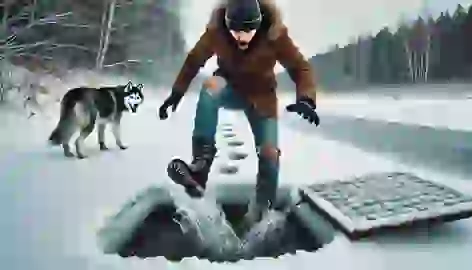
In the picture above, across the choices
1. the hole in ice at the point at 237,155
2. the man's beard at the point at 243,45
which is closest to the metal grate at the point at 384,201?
the hole in ice at the point at 237,155

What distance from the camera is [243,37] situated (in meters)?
0.90

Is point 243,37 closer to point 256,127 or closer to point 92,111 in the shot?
point 256,127

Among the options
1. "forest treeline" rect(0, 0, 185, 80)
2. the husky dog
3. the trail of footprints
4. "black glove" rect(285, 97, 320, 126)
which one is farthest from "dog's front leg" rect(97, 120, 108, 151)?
"black glove" rect(285, 97, 320, 126)

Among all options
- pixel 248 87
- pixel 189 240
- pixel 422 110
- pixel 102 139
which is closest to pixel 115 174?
pixel 102 139

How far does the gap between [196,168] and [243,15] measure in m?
0.27

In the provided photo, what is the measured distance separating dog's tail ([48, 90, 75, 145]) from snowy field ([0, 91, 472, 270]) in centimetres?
2

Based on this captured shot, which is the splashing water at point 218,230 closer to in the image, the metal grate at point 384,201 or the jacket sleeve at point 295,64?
the metal grate at point 384,201

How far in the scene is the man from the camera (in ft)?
2.98

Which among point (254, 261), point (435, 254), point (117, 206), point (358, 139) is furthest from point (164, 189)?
point (435, 254)

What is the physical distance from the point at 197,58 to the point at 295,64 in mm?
165

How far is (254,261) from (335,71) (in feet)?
1.15

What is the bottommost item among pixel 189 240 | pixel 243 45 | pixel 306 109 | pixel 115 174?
pixel 189 240

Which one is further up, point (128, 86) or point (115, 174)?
point (128, 86)

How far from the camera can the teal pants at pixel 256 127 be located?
36.0 inches
